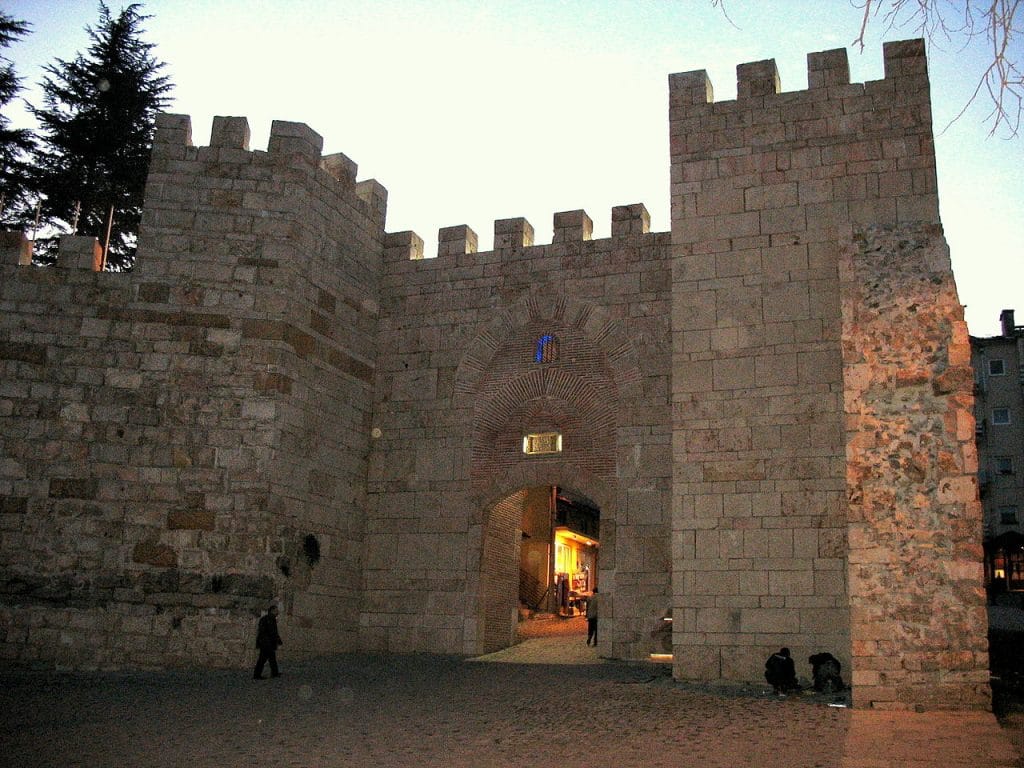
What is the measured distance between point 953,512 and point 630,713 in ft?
9.46

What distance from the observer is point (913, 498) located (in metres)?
7.27

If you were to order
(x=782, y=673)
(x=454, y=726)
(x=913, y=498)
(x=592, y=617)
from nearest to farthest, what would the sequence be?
(x=454, y=726)
(x=913, y=498)
(x=782, y=673)
(x=592, y=617)

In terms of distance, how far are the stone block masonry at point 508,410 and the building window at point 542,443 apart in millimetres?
126

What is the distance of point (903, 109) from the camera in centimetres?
974

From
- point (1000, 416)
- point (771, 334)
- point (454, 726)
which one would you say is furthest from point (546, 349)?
point (1000, 416)

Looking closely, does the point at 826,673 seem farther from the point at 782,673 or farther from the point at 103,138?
the point at 103,138

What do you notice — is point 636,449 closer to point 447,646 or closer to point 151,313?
point 447,646

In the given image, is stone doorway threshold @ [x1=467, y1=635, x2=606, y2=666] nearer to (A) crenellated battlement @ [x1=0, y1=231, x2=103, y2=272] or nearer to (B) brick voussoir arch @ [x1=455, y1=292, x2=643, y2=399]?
(B) brick voussoir arch @ [x1=455, y1=292, x2=643, y2=399]

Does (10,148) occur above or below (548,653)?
above

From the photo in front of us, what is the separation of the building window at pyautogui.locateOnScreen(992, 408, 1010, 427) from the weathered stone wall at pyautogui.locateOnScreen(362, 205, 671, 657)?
84.0 ft

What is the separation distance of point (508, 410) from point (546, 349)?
3.19ft

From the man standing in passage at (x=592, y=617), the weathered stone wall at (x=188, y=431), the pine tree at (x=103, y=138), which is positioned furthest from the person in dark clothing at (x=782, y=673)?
the pine tree at (x=103, y=138)

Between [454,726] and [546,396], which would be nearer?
[454,726]

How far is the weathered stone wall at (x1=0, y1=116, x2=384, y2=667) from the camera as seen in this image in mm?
10461
